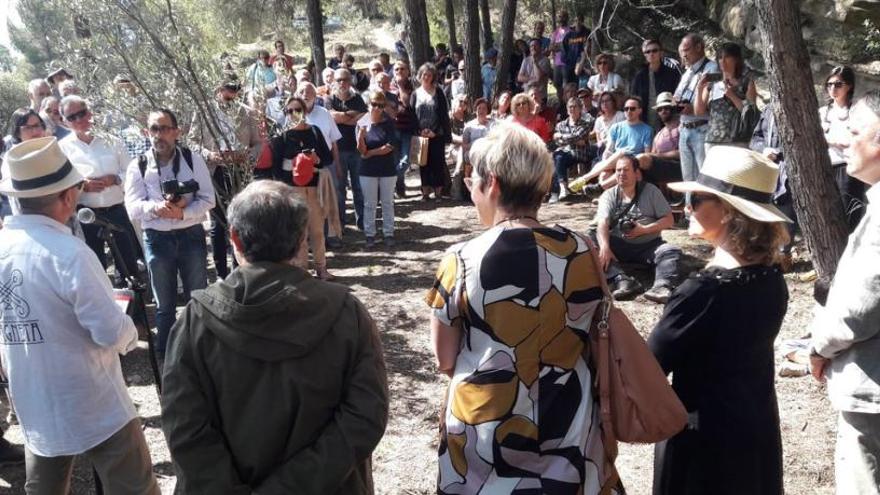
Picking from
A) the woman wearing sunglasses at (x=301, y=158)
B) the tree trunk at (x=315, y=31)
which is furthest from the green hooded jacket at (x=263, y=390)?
the tree trunk at (x=315, y=31)

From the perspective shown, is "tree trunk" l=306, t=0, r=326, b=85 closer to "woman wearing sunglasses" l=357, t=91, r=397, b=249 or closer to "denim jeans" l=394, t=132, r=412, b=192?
"denim jeans" l=394, t=132, r=412, b=192

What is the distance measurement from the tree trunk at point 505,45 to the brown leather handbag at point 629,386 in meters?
11.4

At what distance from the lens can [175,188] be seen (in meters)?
5.12

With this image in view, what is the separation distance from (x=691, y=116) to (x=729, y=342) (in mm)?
6167

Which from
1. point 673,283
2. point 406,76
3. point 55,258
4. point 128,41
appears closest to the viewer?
point 55,258

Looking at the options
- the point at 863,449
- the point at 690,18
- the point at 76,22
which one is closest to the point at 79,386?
the point at 863,449

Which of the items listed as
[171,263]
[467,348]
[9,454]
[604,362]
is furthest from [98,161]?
[604,362]

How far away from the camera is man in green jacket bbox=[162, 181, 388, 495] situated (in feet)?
6.95

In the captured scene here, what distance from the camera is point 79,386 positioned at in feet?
9.70

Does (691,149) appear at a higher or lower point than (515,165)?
lower

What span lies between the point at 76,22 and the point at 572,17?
13.9 metres

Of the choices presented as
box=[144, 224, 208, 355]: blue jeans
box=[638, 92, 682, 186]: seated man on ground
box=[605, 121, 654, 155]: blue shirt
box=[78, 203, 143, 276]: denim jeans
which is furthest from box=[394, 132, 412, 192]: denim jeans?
box=[144, 224, 208, 355]: blue jeans

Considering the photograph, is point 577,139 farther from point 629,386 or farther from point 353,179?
point 629,386

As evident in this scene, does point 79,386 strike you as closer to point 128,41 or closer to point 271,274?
point 271,274
